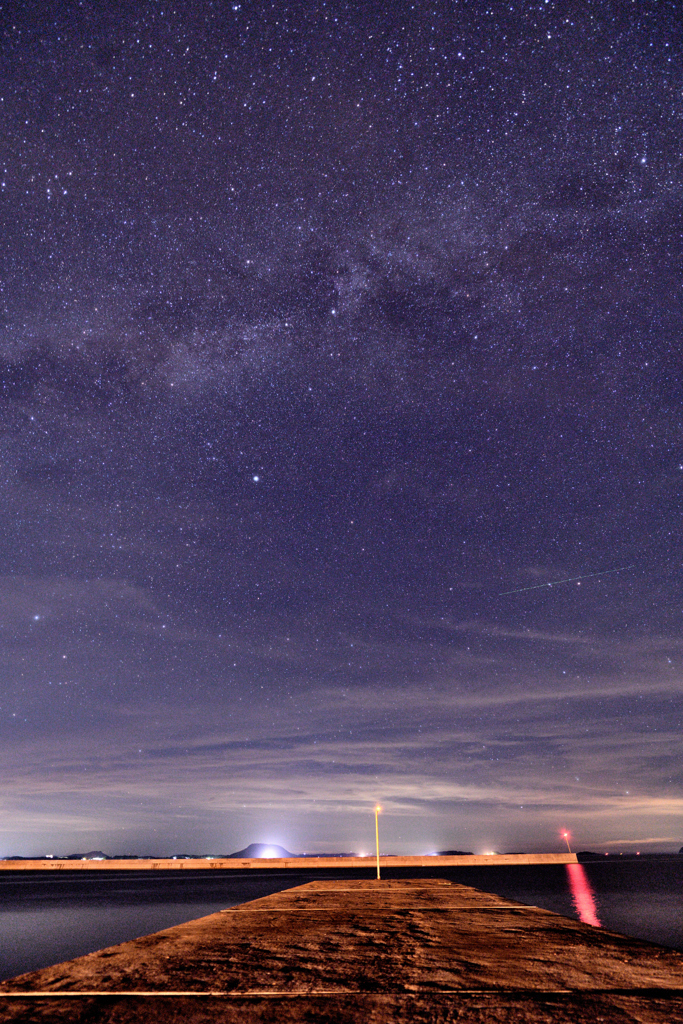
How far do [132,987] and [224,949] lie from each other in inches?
81.8

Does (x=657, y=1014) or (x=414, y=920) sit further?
(x=414, y=920)

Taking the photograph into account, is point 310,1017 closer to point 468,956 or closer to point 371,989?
point 371,989

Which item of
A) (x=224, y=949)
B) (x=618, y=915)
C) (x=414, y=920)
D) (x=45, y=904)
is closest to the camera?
(x=224, y=949)

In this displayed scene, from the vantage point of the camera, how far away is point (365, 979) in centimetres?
514

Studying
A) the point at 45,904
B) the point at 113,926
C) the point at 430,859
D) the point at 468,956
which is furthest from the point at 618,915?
the point at 430,859

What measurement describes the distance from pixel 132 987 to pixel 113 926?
152ft

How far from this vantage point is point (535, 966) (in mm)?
5559

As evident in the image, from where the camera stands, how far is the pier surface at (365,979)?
4.15 metres

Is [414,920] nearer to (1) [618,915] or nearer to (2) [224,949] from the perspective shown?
(2) [224,949]

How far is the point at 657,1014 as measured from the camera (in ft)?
13.4

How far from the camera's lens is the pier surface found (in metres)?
4.15

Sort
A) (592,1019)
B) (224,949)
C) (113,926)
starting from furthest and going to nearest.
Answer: (113,926) < (224,949) < (592,1019)

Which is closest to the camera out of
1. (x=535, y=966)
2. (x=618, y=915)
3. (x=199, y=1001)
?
(x=199, y=1001)

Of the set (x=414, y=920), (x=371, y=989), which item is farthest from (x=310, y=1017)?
(x=414, y=920)
